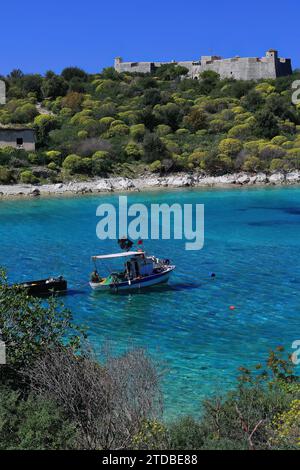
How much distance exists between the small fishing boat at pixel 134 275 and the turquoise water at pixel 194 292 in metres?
0.53

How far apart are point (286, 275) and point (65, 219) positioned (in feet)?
68.4

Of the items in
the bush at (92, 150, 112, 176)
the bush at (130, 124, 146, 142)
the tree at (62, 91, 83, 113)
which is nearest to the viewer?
the bush at (92, 150, 112, 176)

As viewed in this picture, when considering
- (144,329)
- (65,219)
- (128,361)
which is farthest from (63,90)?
(128,361)

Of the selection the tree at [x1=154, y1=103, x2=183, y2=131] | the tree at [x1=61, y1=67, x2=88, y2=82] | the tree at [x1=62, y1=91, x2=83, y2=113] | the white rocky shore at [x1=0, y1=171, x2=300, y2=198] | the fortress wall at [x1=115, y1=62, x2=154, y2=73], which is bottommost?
the white rocky shore at [x1=0, y1=171, x2=300, y2=198]

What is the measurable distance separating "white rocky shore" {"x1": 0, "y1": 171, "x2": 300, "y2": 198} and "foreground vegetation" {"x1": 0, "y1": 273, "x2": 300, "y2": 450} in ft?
147

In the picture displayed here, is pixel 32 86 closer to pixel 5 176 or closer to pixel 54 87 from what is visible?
pixel 54 87

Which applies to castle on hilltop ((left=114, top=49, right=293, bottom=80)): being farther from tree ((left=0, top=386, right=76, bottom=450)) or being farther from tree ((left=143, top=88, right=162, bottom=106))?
tree ((left=0, top=386, right=76, bottom=450))

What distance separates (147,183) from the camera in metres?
61.8

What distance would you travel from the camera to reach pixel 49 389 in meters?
11.2

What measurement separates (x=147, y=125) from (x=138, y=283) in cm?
5528

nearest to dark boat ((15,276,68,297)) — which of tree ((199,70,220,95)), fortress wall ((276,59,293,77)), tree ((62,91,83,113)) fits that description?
tree ((62,91,83,113))

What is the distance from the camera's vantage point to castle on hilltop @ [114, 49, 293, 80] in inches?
4112

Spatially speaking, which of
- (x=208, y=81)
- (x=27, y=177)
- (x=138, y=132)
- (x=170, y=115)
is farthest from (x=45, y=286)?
(x=208, y=81)
